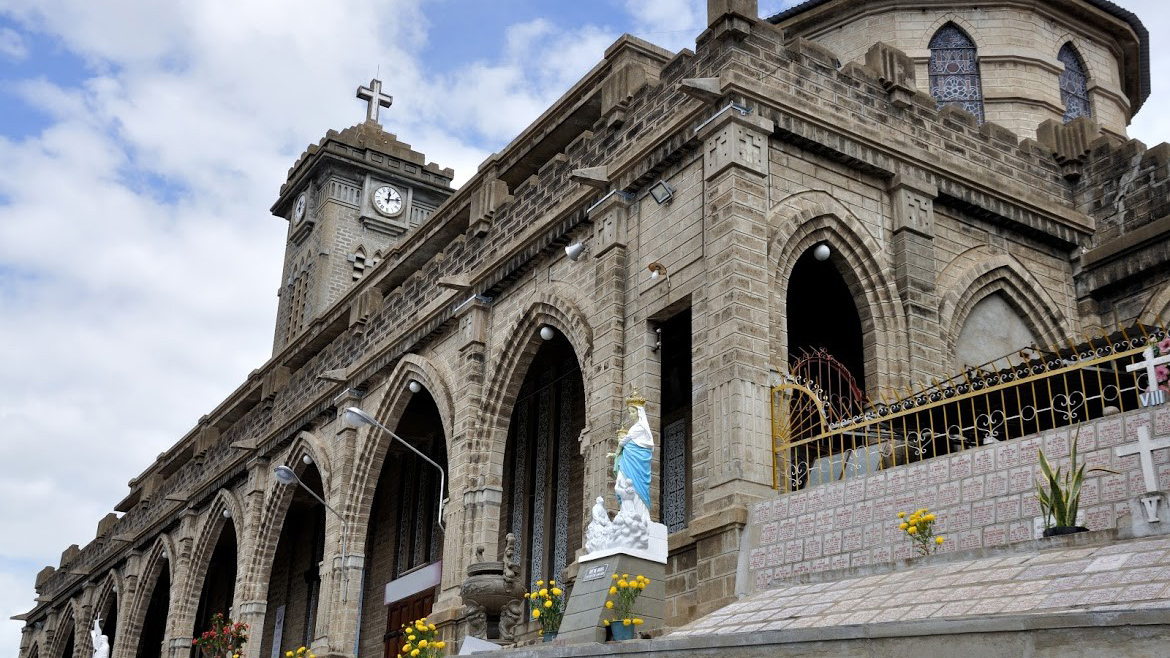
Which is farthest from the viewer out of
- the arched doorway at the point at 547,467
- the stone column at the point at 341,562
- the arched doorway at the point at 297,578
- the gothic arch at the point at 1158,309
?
the arched doorway at the point at 297,578

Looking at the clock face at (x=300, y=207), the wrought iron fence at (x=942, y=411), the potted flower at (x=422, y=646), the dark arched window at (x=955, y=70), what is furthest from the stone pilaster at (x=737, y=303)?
the clock face at (x=300, y=207)

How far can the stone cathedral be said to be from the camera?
13.8m

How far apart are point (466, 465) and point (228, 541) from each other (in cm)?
1615

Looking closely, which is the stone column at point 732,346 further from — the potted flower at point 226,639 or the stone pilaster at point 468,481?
the potted flower at point 226,639

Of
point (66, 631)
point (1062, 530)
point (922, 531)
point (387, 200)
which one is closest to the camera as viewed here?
point (1062, 530)

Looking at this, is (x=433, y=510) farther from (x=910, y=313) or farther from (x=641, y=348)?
(x=910, y=313)

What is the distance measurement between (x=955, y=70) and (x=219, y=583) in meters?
22.0

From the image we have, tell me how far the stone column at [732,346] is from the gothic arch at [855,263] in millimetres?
402

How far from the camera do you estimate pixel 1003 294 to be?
55.8 ft

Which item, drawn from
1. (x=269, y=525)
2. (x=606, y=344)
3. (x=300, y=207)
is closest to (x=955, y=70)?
(x=606, y=344)

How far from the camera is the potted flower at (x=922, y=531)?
9852 mm

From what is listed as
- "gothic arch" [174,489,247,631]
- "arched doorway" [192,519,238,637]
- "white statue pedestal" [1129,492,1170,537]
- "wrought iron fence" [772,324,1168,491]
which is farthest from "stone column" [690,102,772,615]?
"arched doorway" [192,519,238,637]

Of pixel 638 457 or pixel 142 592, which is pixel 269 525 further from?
pixel 638 457

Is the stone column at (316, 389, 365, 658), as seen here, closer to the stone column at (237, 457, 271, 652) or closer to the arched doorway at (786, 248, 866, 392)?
the stone column at (237, 457, 271, 652)
